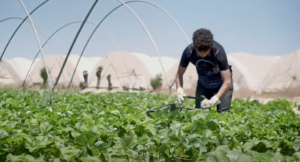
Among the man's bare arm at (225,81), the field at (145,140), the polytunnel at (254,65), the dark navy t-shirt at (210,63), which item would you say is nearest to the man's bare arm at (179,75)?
the dark navy t-shirt at (210,63)

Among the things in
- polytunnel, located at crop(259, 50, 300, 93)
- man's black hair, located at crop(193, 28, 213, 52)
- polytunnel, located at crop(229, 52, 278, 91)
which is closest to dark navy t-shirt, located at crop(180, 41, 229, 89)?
man's black hair, located at crop(193, 28, 213, 52)

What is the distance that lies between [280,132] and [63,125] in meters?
1.84

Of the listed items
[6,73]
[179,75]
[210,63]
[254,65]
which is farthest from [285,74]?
[210,63]

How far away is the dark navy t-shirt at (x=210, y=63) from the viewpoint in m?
4.10

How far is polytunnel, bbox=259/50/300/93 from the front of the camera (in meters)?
19.0

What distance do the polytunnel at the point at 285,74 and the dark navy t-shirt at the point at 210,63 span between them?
50.3 ft

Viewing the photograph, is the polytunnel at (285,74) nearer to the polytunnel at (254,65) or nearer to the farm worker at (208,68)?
the polytunnel at (254,65)

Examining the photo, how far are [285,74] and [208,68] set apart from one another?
54.7 ft

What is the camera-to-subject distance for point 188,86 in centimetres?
2447

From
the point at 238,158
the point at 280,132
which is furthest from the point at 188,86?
A: the point at 238,158

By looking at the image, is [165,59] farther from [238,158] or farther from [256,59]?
[238,158]

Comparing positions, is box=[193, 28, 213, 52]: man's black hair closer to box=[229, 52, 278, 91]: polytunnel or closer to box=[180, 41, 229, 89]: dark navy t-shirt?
box=[180, 41, 229, 89]: dark navy t-shirt

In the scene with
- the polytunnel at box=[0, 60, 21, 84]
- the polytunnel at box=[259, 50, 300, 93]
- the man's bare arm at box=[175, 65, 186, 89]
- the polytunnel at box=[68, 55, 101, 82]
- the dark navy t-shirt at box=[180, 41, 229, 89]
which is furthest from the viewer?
the polytunnel at box=[68, 55, 101, 82]

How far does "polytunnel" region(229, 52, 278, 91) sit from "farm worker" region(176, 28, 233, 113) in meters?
18.3
